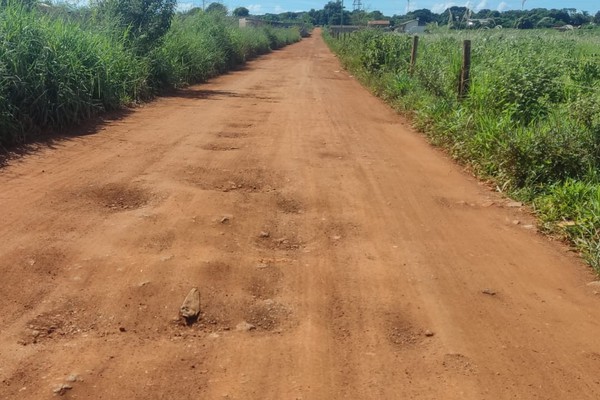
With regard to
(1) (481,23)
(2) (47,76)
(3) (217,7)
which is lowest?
(2) (47,76)

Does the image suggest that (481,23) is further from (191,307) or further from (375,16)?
(375,16)

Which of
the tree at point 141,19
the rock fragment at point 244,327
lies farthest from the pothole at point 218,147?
the tree at point 141,19

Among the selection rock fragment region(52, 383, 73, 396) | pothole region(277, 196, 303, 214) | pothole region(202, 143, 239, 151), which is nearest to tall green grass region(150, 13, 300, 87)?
pothole region(202, 143, 239, 151)

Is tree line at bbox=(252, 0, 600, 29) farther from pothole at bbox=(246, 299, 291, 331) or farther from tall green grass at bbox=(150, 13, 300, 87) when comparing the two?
pothole at bbox=(246, 299, 291, 331)

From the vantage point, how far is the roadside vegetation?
7.59 metres

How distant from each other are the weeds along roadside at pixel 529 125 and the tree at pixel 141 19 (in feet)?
19.0

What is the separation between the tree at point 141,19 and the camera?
1345cm

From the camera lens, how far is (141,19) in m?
13.9

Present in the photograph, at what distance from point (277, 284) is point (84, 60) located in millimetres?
6872

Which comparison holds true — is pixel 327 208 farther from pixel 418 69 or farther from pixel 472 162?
pixel 418 69

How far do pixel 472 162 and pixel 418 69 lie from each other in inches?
227

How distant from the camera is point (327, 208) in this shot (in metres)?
5.38

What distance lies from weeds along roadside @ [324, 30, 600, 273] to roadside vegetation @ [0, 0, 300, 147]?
5.13 meters

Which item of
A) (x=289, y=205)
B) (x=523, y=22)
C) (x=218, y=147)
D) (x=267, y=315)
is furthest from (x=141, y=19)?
(x=267, y=315)
